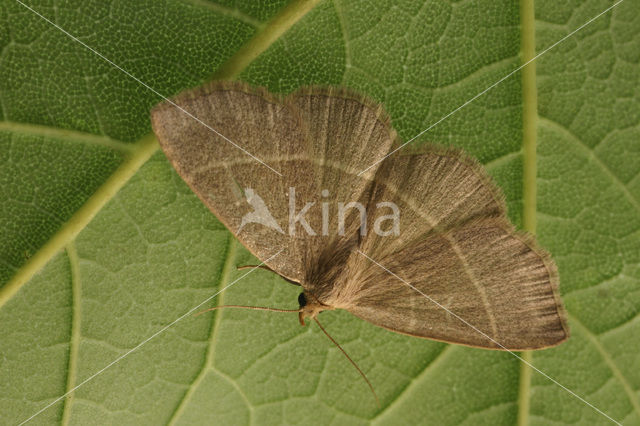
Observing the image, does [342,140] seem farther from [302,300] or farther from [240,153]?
[302,300]

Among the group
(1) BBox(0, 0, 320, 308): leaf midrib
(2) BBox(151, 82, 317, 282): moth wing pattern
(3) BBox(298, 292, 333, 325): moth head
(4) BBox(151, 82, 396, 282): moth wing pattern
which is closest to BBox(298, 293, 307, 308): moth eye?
(3) BBox(298, 292, 333, 325): moth head

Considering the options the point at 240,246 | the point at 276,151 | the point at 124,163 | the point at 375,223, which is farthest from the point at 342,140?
the point at 124,163

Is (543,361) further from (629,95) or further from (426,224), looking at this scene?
(629,95)

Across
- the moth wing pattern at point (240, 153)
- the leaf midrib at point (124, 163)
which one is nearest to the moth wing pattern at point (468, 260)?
the moth wing pattern at point (240, 153)

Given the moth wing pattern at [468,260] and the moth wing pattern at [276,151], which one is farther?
the moth wing pattern at [468,260]

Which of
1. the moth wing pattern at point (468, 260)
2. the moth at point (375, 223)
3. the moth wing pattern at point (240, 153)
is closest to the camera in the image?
the moth wing pattern at point (240, 153)

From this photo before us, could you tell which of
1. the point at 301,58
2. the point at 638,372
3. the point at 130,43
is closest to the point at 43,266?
the point at 130,43

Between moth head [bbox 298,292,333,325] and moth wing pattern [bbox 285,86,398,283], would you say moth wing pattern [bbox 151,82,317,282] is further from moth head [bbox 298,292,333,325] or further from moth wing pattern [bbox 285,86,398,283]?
moth head [bbox 298,292,333,325]

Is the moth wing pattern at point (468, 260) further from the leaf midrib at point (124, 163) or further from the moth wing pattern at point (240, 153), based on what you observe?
the leaf midrib at point (124, 163)
